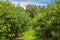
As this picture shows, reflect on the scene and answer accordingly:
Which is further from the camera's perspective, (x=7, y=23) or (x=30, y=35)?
(x=30, y=35)

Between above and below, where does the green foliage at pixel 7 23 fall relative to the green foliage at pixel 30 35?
above

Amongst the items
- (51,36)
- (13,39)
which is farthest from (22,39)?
(51,36)

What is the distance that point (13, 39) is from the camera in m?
11.0

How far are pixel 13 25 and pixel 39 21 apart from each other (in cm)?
130

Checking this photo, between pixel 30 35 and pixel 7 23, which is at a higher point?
pixel 7 23

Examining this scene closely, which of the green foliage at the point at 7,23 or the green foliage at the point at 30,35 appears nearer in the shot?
the green foliage at the point at 7,23

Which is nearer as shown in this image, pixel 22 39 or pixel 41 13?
pixel 41 13

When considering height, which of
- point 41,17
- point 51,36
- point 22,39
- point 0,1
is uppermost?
point 0,1

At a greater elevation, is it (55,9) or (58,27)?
(55,9)

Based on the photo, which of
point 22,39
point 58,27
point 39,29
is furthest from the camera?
point 22,39

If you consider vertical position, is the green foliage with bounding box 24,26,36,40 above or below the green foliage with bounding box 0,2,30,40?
below

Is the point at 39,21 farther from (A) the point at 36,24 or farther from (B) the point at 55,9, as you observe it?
(B) the point at 55,9

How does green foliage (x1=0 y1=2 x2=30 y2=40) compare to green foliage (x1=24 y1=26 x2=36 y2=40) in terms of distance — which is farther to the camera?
green foliage (x1=24 y1=26 x2=36 y2=40)

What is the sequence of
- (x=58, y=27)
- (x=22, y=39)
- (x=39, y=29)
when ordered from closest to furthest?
1. (x=58, y=27)
2. (x=39, y=29)
3. (x=22, y=39)
